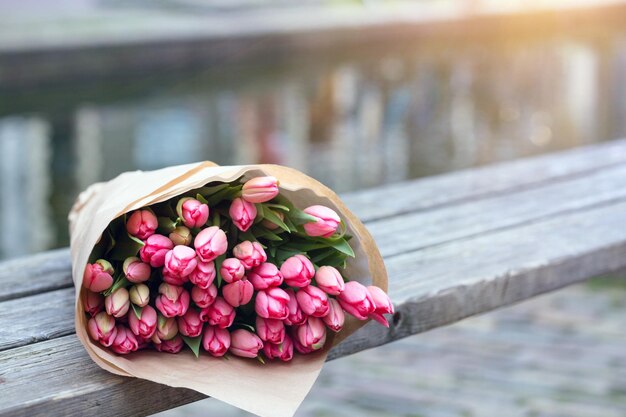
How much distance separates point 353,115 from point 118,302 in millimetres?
6944

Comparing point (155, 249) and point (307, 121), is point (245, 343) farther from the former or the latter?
point (307, 121)

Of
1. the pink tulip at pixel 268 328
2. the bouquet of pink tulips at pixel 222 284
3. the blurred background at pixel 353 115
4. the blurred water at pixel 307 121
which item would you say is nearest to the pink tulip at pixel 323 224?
the bouquet of pink tulips at pixel 222 284

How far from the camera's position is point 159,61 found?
28.3 feet

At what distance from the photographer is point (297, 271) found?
0.97 m

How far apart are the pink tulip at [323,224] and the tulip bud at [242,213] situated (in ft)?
0.20

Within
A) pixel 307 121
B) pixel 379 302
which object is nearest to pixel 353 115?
pixel 307 121

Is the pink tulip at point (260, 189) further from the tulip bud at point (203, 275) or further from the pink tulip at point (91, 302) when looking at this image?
the pink tulip at point (91, 302)

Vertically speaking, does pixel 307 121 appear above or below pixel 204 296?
below

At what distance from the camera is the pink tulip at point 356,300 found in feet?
3.31

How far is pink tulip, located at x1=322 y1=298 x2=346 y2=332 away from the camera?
1.01 meters

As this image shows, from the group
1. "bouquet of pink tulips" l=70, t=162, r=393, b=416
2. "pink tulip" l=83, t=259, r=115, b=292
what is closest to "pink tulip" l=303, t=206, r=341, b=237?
"bouquet of pink tulips" l=70, t=162, r=393, b=416

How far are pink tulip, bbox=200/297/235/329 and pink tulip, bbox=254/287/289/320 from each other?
0.03m

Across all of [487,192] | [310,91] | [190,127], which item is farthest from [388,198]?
[310,91]

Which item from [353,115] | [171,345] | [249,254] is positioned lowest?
[353,115]
